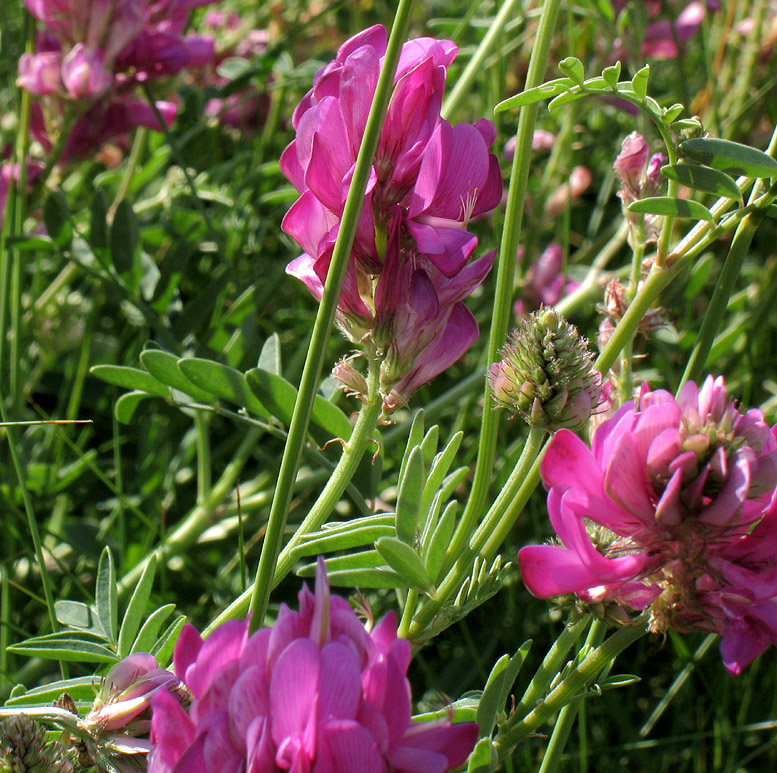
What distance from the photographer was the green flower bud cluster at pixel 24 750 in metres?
0.53

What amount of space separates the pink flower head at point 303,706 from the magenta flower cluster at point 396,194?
22 cm

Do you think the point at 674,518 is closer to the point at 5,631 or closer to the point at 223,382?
the point at 223,382

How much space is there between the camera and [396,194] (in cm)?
64

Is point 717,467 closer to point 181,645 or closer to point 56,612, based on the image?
point 181,645

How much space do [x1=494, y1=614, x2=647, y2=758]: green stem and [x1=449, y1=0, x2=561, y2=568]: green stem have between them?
0.38 ft

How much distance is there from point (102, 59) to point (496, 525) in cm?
102

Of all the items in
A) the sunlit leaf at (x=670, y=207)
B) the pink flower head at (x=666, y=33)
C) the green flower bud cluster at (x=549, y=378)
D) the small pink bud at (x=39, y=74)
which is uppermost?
the pink flower head at (x=666, y=33)

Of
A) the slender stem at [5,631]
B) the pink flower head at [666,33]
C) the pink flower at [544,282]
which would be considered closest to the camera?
the slender stem at [5,631]

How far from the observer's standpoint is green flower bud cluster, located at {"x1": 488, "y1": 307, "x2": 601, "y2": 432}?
2.00 ft

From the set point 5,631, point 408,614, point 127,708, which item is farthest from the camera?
point 5,631

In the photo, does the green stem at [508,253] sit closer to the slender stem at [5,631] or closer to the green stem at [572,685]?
the green stem at [572,685]

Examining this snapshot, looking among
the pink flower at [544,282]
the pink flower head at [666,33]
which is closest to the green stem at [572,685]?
the pink flower at [544,282]

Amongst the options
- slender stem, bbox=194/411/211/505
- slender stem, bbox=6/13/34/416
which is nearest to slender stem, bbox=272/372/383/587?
slender stem, bbox=194/411/211/505

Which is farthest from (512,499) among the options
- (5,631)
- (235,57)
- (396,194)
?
(235,57)
